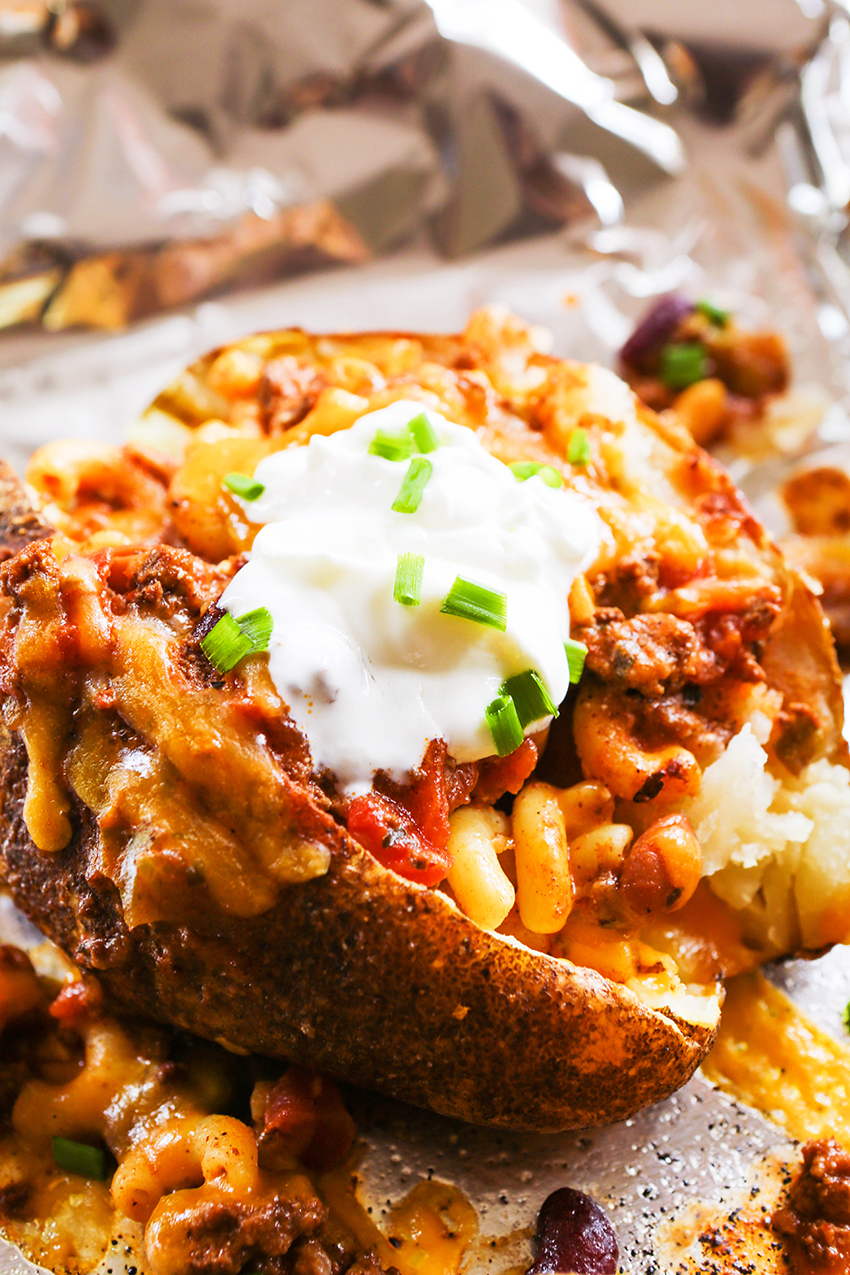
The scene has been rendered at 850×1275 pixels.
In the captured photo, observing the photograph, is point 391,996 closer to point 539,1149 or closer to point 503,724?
point 503,724

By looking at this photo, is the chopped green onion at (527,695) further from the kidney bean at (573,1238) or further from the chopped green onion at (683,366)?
the chopped green onion at (683,366)

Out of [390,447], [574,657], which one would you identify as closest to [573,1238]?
→ [574,657]

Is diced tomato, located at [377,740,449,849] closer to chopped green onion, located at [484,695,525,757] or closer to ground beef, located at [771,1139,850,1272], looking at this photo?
chopped green onion, located at [484,695,525,757]

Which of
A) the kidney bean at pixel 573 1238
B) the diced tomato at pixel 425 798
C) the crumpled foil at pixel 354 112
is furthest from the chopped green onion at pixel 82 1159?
the crumpled foil at pixel 354 112

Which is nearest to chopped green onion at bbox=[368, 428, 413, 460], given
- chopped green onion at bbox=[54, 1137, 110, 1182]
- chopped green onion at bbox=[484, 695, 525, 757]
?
chopped green onion at bbox=[484, 695, 525, 757]

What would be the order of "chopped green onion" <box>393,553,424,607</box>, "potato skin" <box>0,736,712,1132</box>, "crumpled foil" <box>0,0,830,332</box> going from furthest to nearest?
1. "crumpled foil" <box>0,0,830,332</box>
2. "chopped green onion" <box>393,553,424,607</box>
3. "potato skin" <box>0,736,712,1132</box>

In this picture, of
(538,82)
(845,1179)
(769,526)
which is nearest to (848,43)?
(538,82)
